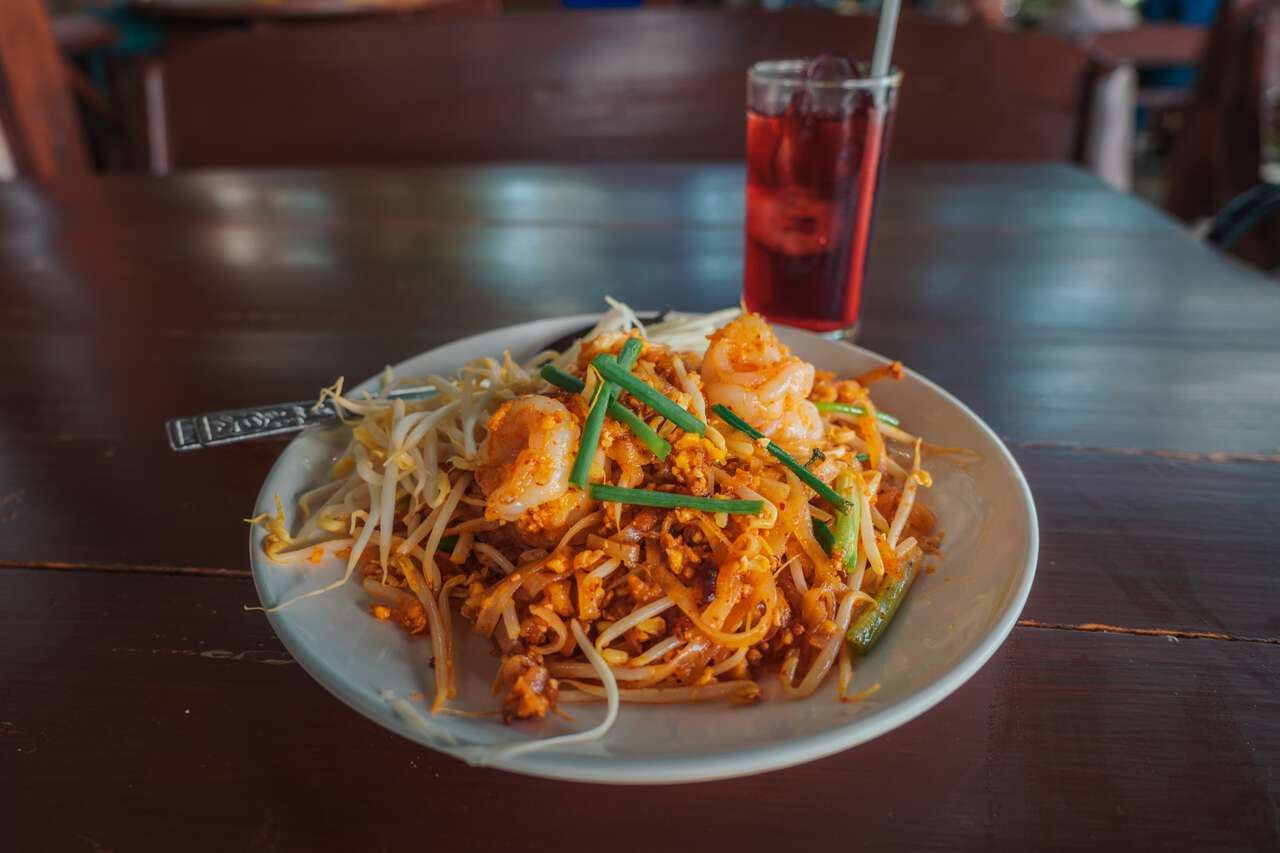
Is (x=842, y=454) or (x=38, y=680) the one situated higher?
(x=842, y=454)

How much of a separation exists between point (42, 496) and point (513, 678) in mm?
1015

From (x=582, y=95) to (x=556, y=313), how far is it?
87.6 inches

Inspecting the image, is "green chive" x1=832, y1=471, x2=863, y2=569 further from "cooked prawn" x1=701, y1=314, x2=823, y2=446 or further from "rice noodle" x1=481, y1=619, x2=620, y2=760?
"rice noodle" x1=481, y1=619, x2=620, y2=760

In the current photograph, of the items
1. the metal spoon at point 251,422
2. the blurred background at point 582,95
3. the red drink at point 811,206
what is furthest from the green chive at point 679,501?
the blurred background at point 582,95

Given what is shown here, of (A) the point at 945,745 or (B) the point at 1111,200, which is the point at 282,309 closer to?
(A) the point at 945,745

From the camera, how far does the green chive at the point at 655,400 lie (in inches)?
42.6

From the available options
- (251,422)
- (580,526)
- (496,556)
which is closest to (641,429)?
(580,526)

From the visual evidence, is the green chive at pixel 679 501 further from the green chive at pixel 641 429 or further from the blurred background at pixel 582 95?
the blurred background at pixel 582 95

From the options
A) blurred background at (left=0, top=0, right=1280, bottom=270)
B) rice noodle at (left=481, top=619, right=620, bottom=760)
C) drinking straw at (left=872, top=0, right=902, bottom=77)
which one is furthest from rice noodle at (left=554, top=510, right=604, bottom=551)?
blurred background at (left=0, top=0, right=1280, bottom=270)

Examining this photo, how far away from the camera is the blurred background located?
3.54 meters

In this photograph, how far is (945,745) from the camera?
938mm

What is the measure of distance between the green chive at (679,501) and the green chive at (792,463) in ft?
0.29

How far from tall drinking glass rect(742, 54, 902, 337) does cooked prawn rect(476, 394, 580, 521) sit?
2.99 feet

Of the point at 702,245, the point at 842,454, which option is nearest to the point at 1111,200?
the point at 702,245
